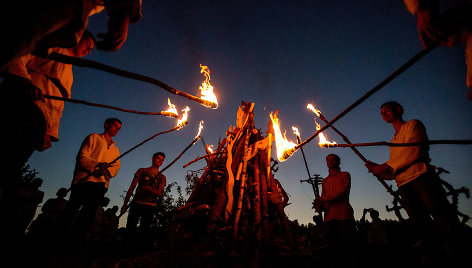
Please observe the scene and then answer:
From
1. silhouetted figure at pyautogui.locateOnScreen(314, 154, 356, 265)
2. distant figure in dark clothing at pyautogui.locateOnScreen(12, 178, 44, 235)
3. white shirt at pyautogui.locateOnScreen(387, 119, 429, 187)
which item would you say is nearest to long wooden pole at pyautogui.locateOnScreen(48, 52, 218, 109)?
white shirt at pyautogui.locateOnScreen(387, 119, 429, 187)

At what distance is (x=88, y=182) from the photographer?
404 cm

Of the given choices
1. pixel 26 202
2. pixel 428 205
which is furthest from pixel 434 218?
pixel 26 202

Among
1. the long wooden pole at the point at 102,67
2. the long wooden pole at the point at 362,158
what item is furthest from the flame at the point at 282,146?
the long wooden pole at the point at 102,67

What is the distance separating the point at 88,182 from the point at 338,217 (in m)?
5.62

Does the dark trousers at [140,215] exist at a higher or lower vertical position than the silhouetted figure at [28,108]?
lower

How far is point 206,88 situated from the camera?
4.43 metres

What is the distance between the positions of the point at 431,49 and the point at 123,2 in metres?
3.51

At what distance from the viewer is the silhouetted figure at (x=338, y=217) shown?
4059 mm

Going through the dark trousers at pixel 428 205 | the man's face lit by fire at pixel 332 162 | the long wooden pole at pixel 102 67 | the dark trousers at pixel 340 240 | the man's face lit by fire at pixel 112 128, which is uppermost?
the man's face lit by fire at pixel 112 128

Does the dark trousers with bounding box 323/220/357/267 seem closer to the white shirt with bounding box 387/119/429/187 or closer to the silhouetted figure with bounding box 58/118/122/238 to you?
the white shirt with bounding box 387/119/429/187

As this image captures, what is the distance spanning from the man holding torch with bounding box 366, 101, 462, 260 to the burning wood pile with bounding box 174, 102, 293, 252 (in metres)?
2.34

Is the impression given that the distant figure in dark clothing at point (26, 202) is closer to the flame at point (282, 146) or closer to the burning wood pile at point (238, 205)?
the burning wood pile at point (238, 205)

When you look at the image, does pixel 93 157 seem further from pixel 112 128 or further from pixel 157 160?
pixel 157 160

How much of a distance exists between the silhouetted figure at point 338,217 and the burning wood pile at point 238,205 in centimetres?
98
